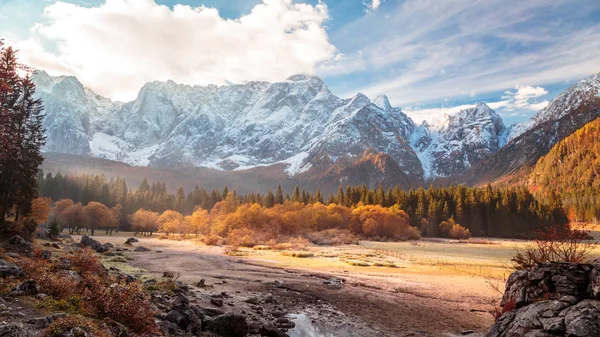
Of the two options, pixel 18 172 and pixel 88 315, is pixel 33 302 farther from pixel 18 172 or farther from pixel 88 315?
pixel 18 172

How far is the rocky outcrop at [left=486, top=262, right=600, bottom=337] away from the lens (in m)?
12.7

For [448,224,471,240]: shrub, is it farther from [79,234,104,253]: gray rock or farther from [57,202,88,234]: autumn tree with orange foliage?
[57,202,88,234]: autumn tree with orange foliage

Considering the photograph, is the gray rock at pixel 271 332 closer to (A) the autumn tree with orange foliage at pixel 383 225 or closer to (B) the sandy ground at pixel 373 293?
(B) the sandy ground at pixel 373 293

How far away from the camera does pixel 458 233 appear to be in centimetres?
12912

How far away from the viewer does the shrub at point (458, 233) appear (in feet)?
422

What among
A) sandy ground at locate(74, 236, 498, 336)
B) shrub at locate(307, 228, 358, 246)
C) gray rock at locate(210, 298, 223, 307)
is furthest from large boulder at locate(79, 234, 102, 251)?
shrub at locate(307, 228, 358, 246)

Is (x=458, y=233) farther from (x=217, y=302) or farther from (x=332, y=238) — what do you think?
(x=217, y=302)

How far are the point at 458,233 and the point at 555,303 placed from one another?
126435 mm

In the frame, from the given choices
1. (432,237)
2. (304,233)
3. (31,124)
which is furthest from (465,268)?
(432,237)

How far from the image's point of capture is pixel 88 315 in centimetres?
1362

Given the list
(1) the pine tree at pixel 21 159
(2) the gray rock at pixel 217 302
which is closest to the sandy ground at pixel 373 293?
(2) the gray rock at pixel 217 302

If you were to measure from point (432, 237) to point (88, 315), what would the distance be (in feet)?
433

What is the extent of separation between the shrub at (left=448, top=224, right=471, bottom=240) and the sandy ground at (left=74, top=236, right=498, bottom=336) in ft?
289

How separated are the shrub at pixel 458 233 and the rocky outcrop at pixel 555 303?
121m
